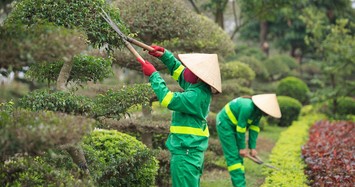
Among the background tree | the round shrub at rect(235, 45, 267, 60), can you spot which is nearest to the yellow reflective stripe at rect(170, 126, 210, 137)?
the background tree

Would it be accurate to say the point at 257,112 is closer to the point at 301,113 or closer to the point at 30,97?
the point at 30,97

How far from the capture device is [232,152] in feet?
25.2

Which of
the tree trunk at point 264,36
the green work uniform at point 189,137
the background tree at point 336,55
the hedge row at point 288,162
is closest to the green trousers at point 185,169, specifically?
the green work uniform at point 189,137

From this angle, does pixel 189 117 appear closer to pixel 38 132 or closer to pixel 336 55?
pixel 38 132

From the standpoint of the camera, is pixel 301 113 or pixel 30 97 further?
pixel 301 113

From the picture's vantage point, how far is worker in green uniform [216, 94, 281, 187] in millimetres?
7555

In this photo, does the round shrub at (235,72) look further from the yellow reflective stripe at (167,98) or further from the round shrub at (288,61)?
the round shrub at (288,61)

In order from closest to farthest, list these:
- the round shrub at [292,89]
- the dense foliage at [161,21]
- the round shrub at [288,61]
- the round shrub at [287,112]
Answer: the dense foliage at [161,21]
the round shrub at [287,112]
the round shrub at [292,89]
the round shrub at [288,61]

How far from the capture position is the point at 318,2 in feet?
81.8

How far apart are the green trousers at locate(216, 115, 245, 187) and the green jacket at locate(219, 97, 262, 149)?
0.26ft

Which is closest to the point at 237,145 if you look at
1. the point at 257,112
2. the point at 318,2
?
the point at 257,112

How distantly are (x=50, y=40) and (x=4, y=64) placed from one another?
0.36 meters

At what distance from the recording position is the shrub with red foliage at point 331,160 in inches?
285

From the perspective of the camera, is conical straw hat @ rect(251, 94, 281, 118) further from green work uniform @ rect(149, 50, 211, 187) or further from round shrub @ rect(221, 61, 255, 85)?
round shrub @ rect(221, 61, 255, 85)
